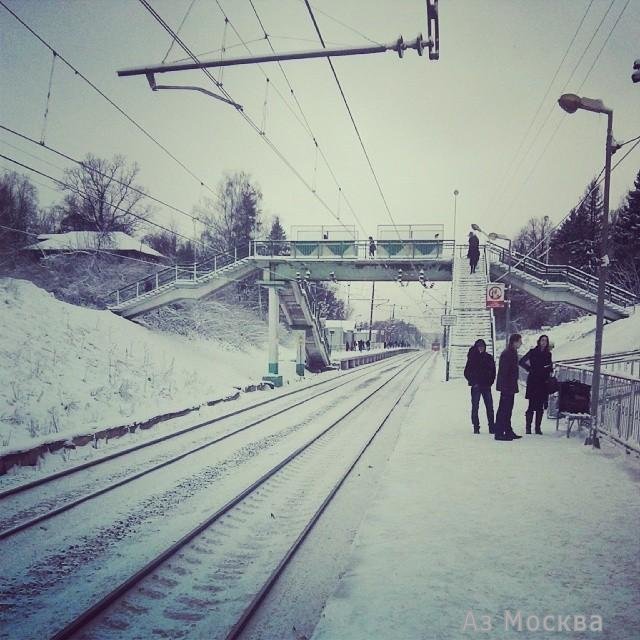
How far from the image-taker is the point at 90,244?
45.2 meters

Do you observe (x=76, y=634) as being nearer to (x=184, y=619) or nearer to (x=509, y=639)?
(x=184, y=619)

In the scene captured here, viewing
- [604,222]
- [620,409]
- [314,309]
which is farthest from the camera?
[314,309]

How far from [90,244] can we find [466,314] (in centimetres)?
3621

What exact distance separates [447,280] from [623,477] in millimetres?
23638

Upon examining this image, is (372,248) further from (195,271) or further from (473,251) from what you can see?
(195,271)

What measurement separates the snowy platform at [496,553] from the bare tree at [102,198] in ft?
143

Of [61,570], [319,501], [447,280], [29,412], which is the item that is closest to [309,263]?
[447,280]

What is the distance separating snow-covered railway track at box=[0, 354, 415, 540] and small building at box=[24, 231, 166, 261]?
35330mm

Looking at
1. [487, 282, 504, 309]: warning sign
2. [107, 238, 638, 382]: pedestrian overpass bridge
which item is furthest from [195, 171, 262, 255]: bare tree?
[487, 282, 504, 309]: warning sign

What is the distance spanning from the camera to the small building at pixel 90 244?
42875 millimetres

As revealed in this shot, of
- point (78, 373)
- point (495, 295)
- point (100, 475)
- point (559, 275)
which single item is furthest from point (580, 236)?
point (100, 475)

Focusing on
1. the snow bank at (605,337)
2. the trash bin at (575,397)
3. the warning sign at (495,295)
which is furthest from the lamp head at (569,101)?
the snow bank at (605,337)

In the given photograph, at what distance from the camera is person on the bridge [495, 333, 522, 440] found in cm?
912

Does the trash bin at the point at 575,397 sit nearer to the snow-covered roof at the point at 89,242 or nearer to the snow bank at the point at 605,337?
the snow bank at the point at 605,337
